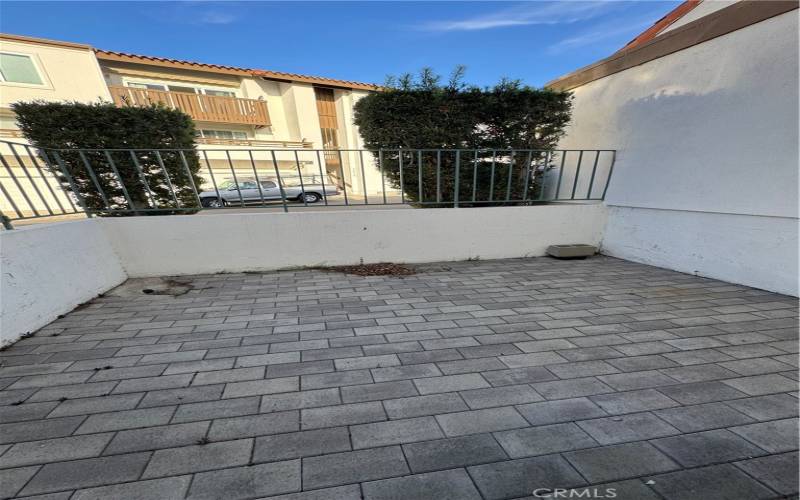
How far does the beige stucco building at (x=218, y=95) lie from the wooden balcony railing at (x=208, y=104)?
0.04m

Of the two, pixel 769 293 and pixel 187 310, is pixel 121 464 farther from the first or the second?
pixel 769 293

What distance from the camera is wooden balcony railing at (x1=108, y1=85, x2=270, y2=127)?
11805mm

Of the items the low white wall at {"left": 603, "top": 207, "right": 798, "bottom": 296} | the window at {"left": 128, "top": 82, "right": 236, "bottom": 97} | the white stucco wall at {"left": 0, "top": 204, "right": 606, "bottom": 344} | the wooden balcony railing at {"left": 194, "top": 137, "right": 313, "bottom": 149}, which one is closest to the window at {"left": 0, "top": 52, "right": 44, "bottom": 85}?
the window at {"left": 128, "top": 82, "right": 236, "bottom": 97}

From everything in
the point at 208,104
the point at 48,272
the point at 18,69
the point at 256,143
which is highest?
the point at 18,69

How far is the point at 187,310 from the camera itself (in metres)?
2.83

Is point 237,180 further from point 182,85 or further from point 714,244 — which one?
point 182,85

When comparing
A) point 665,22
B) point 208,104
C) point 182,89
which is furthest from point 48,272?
point 182,89

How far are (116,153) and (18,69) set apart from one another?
14109mm

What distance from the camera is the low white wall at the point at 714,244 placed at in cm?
292

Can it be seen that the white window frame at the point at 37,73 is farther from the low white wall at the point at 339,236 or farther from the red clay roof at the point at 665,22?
the red clay roof at the point at 665,22

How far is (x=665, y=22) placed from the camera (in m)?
5.17

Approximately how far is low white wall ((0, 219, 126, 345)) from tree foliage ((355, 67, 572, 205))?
141 inches

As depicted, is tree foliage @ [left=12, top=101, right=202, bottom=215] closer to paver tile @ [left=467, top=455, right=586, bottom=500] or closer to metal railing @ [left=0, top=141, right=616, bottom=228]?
metal railing @ [left=0, top=141, right=616, bottom=228]

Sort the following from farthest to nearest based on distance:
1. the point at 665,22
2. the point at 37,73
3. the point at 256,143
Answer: the point at 256,143
the point at 37,73
the point at 665,22
